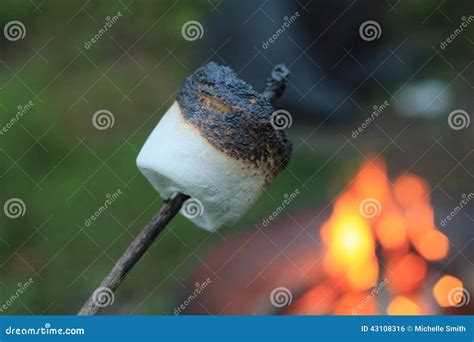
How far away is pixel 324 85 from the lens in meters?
2.07

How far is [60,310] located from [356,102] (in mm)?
1161

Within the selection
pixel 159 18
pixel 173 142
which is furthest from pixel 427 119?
pixel 173 142

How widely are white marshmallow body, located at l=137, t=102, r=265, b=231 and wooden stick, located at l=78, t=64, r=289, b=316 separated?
31 millimetres

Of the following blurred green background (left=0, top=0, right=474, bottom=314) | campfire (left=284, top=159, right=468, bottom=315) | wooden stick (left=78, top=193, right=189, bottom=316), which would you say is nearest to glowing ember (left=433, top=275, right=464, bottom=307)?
campfire (left=284, top=159, right=468, bottom=315)

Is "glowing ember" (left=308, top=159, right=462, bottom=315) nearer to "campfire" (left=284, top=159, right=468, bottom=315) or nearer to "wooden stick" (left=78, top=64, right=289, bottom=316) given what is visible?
"campfire" (left=284, top=159, right=468, bottom=315)

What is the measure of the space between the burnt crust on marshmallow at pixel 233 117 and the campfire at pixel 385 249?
85cm

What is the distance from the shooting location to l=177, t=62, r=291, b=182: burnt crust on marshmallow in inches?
47.5

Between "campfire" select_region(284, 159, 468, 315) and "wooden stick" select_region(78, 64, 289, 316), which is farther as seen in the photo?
"campfire" select_region(284, 159, 468, 315)

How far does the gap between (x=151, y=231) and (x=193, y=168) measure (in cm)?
14

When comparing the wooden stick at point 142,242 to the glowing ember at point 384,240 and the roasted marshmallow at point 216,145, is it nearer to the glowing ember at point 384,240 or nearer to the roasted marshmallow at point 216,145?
the roasted marshmallow at point 216,145

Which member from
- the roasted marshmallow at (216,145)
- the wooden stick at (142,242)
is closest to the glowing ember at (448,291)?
the roasted marshmallow at (216,145)

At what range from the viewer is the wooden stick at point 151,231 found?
3.96 ft

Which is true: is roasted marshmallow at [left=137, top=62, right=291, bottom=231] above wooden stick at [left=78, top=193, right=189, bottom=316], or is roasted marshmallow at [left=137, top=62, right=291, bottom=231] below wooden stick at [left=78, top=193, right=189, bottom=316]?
above

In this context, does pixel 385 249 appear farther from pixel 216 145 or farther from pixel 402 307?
pixel 216 145
